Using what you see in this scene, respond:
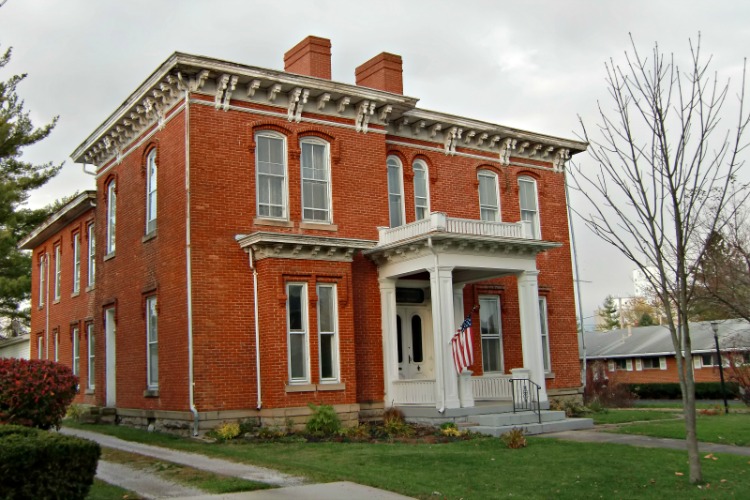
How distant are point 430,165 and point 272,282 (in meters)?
7.16

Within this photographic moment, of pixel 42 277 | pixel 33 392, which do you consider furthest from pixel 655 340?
pixel 33 392

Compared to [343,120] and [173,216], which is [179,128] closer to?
[173,216]

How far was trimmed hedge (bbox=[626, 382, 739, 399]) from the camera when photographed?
132ft

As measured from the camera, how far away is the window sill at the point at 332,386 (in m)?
18.4

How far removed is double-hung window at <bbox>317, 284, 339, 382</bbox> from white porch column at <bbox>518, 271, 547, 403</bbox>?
5.16 meters

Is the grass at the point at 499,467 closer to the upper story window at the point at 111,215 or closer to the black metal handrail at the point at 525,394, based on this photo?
the black metal handrail at the point at 525,394

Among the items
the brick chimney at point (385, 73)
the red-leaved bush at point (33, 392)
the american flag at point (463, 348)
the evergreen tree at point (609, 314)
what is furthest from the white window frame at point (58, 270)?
the evergreen tree at point (609, 314)

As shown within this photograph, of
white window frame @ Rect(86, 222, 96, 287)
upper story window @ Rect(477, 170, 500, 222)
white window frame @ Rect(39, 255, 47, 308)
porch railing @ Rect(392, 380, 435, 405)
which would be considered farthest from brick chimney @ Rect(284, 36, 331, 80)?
white window frame @ Rect(39, 255, 47, 308)

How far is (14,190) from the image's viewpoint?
71.6 feet

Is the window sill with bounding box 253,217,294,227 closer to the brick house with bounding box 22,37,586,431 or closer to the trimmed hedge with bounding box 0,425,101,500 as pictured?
the brick house with bounding box 22,37,586,431

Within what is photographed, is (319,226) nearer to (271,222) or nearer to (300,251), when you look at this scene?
(271,222)

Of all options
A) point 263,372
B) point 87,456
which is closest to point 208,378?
point 263,372

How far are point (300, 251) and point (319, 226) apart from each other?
146 centimetres

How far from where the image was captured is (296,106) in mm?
19734
